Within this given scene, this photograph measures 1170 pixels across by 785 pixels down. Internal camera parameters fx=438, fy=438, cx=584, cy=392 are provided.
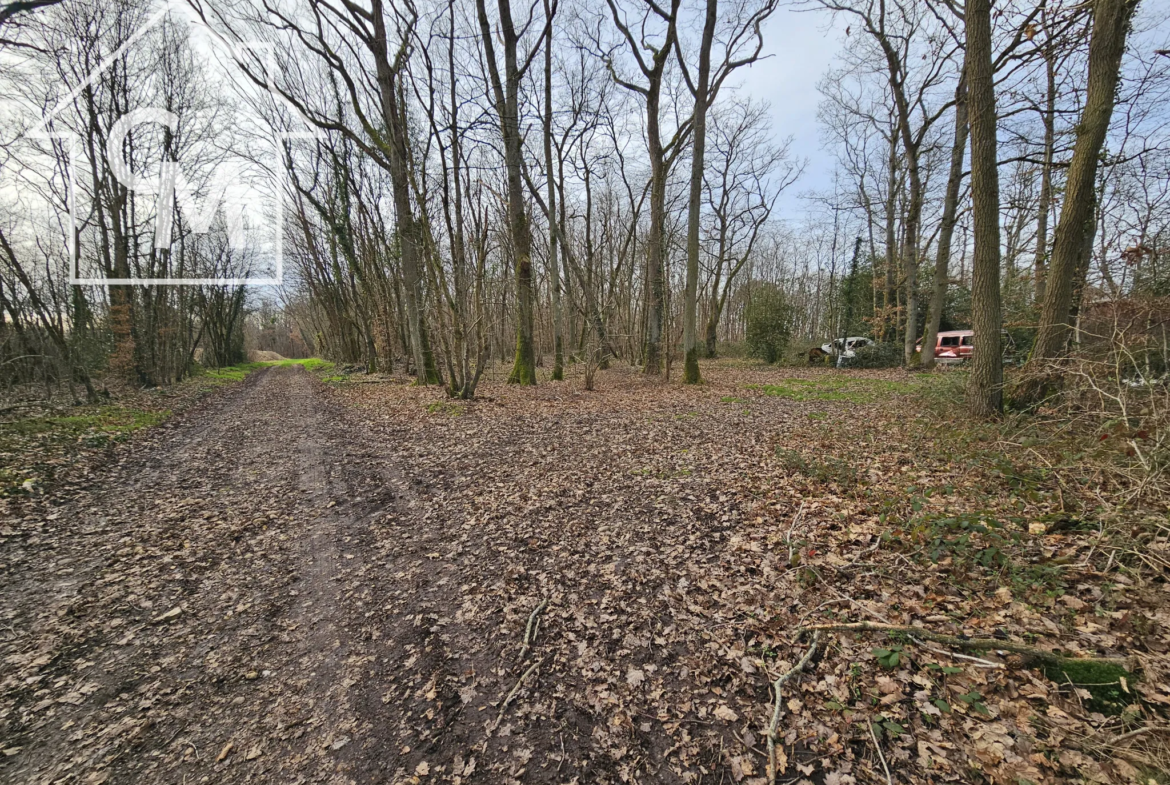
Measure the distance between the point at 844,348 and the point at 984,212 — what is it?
1635 centimetres

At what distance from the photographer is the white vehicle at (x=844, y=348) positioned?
20.5 m

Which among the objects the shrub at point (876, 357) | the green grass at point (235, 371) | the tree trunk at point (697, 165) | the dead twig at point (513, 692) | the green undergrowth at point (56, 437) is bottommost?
the dead twig at point (513, 692)

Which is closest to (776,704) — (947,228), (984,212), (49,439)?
(984,212)

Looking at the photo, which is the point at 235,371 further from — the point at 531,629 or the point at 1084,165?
the point at 1084,165

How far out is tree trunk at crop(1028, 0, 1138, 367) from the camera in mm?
5699

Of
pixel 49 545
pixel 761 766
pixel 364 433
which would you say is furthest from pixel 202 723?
pixel 364 433

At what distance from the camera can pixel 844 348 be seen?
21344 mm

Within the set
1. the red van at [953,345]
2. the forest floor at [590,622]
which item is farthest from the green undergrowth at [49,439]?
the red van at [953,345]

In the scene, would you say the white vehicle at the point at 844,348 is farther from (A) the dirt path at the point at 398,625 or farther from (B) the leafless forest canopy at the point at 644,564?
(A) the dirt path at the point at 398,625

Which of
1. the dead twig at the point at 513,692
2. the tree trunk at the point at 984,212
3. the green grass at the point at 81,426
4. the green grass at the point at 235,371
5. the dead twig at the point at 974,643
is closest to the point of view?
the dead twig at the point at 974,643

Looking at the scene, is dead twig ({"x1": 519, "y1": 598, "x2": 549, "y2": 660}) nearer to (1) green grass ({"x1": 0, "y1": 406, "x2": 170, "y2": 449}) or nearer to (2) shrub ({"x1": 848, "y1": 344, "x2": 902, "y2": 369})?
(1) green grass ({"x1": 0, "y1": 406, "x2": 170, "y2": 449})

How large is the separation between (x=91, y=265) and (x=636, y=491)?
79.8ft

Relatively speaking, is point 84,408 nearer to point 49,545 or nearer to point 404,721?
point 49,545

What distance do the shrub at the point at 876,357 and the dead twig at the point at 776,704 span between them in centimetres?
2082
